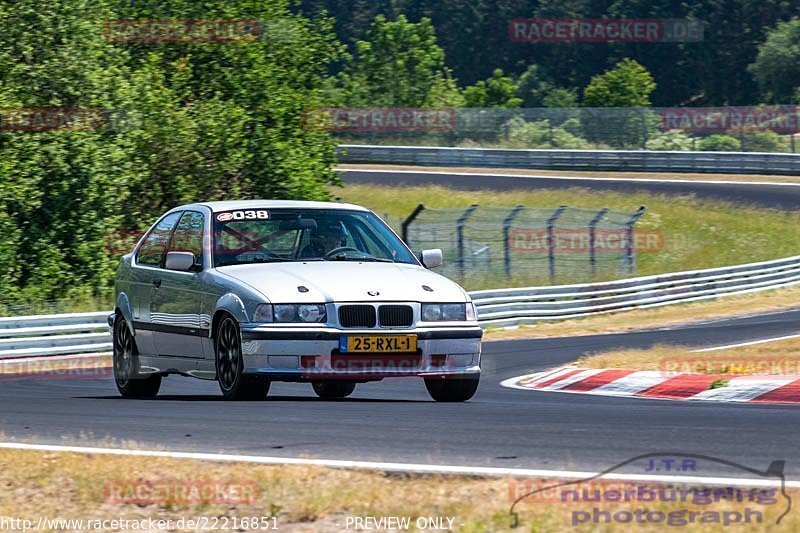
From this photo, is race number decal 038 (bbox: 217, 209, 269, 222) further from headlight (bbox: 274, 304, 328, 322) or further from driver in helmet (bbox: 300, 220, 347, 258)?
headlight (bbox: 274, 304, 328, 322)

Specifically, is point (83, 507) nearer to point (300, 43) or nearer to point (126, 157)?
point (126, 157)

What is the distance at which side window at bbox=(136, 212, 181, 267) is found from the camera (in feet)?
34.7

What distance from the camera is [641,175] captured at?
4722 cm

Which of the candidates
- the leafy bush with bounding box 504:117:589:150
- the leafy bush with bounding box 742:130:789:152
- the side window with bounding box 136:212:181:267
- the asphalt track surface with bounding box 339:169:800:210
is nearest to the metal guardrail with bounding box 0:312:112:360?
the side window with bounding box 136:212:181:267

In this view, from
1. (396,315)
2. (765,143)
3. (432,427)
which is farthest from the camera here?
(765,143)

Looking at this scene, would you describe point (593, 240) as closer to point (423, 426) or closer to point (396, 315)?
point (396, 315)

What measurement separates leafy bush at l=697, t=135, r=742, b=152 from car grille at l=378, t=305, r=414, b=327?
4407 centimetres

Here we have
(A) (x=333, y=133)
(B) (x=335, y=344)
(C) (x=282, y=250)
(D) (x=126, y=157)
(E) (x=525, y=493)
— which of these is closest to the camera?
(E) (x=525, y=493)

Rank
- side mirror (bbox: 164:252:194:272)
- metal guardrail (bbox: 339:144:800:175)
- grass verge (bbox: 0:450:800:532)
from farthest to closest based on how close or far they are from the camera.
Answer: metal guardrail (bbox: 339:144:800:175)
side mirror (bbox: 164:252:194:272)
grass verge (bbox: 0:450:800:532)

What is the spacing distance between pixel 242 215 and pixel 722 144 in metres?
43.7

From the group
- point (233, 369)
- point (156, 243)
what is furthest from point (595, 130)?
point (233, 369)

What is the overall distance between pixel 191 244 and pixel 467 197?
109 ft

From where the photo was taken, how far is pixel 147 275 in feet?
34.7

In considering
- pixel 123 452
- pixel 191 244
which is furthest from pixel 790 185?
pixel 123 452
